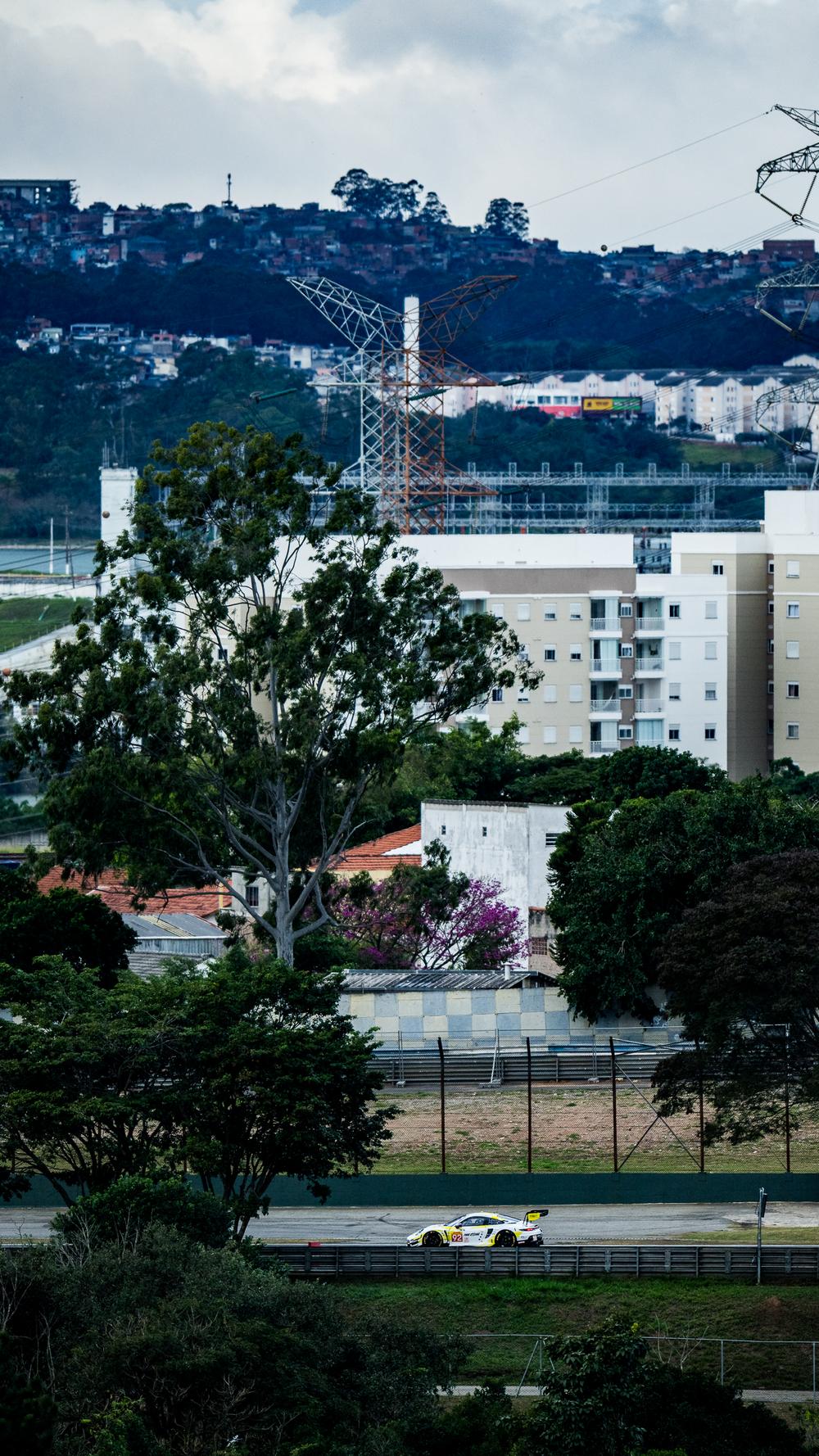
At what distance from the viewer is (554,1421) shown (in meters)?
24.9

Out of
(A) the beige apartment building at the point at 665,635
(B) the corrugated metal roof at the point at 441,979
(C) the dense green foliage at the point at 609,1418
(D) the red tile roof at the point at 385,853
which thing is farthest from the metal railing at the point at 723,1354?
(A) the beige apartment building at the point at 665,635

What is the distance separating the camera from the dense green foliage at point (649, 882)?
161 feet

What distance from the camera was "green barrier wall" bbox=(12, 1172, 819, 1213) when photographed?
38.8 metres

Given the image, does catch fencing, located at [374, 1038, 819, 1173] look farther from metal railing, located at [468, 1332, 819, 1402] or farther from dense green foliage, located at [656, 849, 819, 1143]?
metal railing, located at [468, 1332, 819, 1402]

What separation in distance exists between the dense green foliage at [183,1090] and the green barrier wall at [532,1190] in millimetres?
2965

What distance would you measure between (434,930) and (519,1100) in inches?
636

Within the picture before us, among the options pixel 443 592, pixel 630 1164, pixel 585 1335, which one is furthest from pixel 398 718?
pixel 585 1335

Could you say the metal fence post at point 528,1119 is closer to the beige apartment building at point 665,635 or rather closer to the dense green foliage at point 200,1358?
the dense green foliage at point 200,1358

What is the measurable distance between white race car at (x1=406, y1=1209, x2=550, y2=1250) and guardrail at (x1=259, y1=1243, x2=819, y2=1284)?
2.34ft

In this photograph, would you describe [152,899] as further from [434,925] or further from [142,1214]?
[142,1214]

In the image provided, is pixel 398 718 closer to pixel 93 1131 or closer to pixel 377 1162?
pixel 377 1162

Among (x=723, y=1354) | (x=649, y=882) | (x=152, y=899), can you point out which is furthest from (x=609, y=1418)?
(x=152, y=899)

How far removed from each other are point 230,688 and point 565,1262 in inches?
676

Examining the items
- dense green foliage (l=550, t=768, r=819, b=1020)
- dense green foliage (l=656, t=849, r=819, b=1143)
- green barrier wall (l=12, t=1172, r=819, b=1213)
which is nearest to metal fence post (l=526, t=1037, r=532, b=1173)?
green barrier wall (l=12, t=1172, r=819, b=1213)
